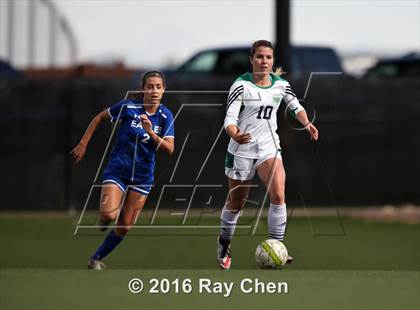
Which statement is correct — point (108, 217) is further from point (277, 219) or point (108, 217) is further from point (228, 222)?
point (277, 219)

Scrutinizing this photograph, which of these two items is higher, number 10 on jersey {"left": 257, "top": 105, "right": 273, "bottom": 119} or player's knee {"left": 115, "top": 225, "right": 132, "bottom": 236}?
number 10 on jersey {"left": 257, "top": 105, "right": 273, "bottom": 119}

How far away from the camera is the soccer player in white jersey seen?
930 centimetres

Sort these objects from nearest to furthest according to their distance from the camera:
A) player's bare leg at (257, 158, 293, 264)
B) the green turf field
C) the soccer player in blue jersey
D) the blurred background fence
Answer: the green turf field → the soccer player in blue jersey → player's bare leg at (257, 158, 293, 264) → the blurred background fence

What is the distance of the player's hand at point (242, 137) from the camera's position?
30.8ft

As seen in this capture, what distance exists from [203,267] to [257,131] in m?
3.71

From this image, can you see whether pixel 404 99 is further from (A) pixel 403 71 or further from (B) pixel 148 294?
(B) pixel 148 294

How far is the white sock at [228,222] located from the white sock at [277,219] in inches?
13.3

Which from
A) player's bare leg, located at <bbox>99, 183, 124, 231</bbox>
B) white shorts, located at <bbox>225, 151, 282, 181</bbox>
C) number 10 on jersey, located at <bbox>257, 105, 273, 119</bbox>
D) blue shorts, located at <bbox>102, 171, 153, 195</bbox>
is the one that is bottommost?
player's bare leg, located at <bbox>99, 183, 124, 231</bbox>

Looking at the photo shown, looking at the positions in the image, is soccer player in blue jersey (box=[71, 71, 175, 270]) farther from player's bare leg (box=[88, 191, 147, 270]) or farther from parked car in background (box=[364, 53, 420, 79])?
parked car in background (box=[364, 53, 420, 79])

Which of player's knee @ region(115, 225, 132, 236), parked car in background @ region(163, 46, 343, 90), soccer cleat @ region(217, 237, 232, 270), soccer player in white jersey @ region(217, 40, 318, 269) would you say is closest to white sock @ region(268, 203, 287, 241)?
soccer player in white jersey @ region(217, 40, 318, 269)

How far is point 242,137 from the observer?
952 centimetres

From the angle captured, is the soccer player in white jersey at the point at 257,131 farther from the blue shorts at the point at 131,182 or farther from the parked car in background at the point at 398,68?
the parked car in background at the point at 398,68

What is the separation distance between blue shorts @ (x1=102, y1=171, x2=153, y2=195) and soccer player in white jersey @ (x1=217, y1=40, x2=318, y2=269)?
2.37 ft

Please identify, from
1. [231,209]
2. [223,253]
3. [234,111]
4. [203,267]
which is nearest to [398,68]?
[203,267]
